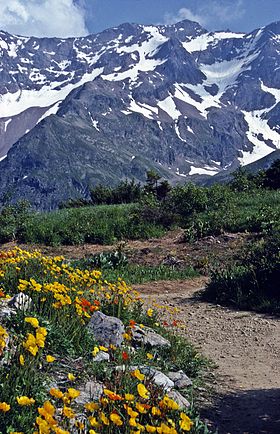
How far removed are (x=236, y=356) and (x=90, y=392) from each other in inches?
140

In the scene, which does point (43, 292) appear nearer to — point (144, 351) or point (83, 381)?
point (144, 351)

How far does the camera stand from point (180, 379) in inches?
225

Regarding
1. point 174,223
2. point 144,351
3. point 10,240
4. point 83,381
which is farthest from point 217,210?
point 83,381

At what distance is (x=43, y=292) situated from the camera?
6.23 meters

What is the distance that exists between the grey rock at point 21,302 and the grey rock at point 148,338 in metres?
1.30

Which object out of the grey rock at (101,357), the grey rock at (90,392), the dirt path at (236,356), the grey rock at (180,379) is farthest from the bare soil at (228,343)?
the grey rock at (90,392)

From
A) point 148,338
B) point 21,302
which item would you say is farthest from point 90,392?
point 148,338

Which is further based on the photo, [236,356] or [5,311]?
[236,356]

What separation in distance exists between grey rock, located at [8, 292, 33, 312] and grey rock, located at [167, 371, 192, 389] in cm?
158

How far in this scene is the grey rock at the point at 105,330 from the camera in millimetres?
5750

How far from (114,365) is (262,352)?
3.01m

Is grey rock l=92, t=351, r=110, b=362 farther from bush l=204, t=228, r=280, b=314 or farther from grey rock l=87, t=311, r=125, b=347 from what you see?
bush l=204, t=228, r=280, b=314

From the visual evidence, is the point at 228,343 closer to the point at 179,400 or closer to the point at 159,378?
the point at 159,378

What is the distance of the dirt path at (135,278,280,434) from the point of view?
207 inches
